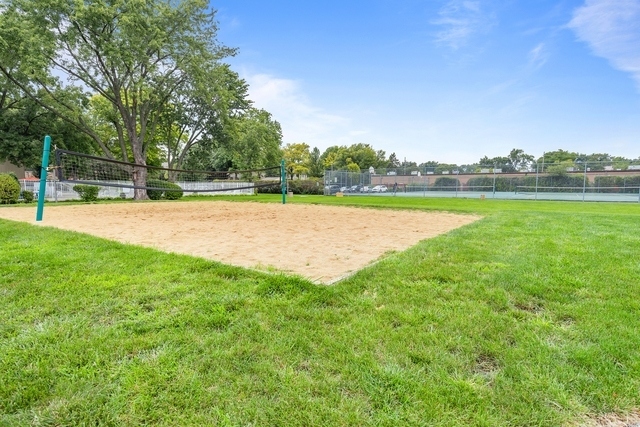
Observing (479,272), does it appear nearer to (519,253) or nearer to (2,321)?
(519,253)

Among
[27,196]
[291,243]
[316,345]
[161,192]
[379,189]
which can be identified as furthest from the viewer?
[379,189]

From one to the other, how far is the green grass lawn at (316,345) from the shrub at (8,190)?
43.4 feet

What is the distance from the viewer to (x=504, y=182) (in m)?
21.2

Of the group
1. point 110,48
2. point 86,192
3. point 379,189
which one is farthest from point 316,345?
point 379,189

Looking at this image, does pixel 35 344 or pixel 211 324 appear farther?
pixel 211 324

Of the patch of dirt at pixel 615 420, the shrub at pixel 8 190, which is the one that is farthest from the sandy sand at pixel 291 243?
the shrub at pixel 8 190

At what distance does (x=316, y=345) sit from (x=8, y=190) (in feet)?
53.7

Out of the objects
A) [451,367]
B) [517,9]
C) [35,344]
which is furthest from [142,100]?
[451,367]

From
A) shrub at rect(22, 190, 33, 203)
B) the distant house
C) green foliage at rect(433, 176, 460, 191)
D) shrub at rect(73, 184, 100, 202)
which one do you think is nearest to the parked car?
green foliage at rect(433, 176, 460, 191)

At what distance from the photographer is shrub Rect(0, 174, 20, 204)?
1215cm

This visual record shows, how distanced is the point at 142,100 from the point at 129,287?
18.6 meters

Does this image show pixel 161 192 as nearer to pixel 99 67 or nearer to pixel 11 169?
pixel 99 67

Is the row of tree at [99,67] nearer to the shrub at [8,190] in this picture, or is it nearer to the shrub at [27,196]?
the shrub at [27,196]

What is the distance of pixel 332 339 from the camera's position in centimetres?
170
